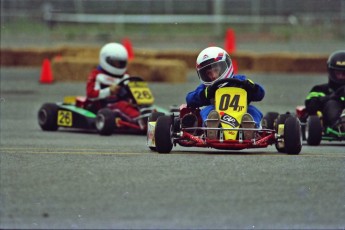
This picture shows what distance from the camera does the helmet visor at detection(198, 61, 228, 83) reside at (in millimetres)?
12039

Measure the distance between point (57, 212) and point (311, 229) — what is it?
171 centimetres

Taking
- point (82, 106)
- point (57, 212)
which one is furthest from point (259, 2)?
point (57, 212)

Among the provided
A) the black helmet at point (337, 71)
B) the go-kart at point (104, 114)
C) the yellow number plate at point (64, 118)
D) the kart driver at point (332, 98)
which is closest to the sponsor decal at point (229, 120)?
the kart driver at point (332, 98)

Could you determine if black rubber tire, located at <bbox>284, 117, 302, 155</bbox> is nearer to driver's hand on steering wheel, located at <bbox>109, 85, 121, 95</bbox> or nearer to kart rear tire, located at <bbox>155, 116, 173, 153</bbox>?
kart rear tire, located at <bbox>155, 116, 173, 153</bbox>

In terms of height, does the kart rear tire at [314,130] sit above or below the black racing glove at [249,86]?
below

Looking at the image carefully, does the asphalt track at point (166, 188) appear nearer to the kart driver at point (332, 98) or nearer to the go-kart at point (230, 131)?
the go-kart at point (230, 131)

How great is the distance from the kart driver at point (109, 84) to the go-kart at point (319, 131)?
263 cm

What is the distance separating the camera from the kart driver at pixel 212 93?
1134 centimetres

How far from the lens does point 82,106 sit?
16.4 meters

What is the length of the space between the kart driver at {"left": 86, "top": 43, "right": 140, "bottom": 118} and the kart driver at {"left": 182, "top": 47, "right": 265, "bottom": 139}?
3601mm

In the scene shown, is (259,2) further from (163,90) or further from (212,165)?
(212,165)

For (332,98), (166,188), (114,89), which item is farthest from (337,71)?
(166,188)

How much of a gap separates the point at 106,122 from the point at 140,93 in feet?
2.47

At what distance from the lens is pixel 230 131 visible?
444 inches
